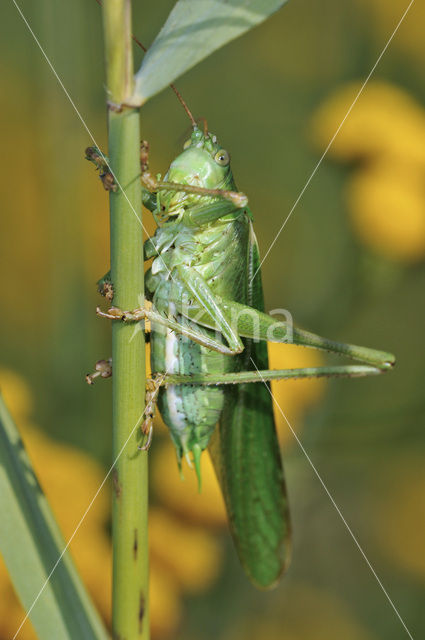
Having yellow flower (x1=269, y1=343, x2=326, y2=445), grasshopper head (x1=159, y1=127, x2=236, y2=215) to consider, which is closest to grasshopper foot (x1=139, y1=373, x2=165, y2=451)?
grasshopper head (x1=159, y1=127, x2=236, y2=215)

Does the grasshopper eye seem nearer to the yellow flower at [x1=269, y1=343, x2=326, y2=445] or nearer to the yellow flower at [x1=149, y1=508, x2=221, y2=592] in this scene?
the yellow flower at [x1=269, y1=343, x2=326, y2=445]

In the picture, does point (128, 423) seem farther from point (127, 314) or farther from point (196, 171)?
point (196, 171)

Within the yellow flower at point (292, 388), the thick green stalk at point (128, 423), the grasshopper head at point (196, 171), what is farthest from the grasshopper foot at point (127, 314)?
the yellow flower at point (292, 388)

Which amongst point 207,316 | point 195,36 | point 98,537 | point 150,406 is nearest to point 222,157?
point 207,316

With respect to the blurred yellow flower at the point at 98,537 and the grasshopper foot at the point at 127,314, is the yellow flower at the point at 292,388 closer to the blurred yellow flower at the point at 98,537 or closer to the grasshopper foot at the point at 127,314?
the blurred yellow flower at the point at 98,537

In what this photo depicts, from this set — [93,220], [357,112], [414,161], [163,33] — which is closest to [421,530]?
[414,161]

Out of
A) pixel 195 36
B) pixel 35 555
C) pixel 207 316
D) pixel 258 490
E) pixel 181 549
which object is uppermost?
pixel 195 36

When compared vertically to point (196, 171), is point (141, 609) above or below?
below
